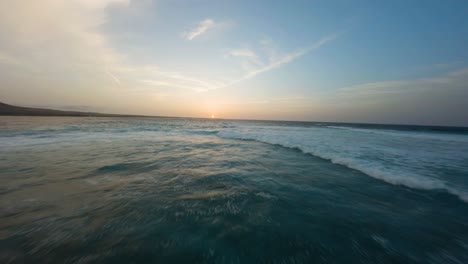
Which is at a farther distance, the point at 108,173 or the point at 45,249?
the point at 108,173

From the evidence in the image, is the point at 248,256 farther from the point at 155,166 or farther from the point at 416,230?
the point at 155,166

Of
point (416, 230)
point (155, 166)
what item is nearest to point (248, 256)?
point (416, 230)

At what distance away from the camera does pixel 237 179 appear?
5.66m

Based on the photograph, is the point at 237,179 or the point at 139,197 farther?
the point at 237,179

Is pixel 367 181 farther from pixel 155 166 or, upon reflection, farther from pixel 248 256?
pixel 155 166

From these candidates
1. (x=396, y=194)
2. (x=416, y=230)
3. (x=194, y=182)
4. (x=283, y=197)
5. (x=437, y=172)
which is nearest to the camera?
(x=416, y=230)

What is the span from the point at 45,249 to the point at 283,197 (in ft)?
15.2

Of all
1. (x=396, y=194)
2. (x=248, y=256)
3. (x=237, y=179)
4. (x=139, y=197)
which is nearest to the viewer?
(x=248, y=256)

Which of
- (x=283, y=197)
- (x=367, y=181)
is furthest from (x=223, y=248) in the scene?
(x=367, y=181)

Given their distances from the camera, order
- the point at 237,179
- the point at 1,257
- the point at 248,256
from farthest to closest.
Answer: the point at 237,179 < the point at 248,256 < the point at 1,257

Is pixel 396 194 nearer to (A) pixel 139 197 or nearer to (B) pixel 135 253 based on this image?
(B) pixel 135 253

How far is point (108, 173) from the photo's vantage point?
5.72 meters

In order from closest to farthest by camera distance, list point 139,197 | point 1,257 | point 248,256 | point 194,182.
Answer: point 1,257, point 248,256, point 139,197, point 194,182

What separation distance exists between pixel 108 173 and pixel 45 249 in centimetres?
359
